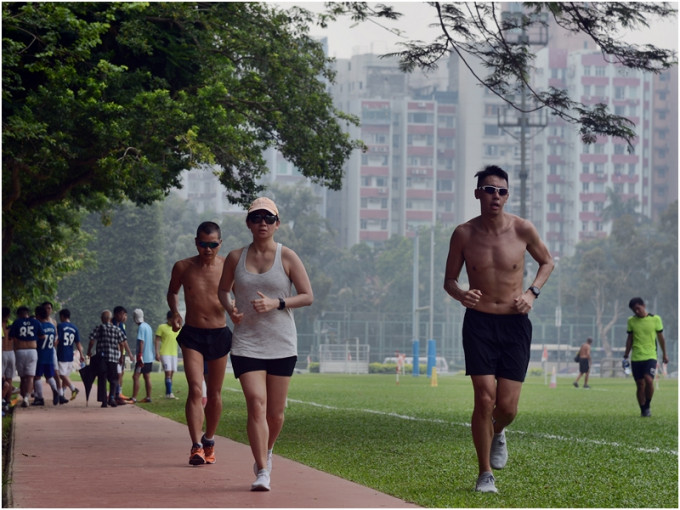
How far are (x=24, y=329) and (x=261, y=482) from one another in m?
15.8

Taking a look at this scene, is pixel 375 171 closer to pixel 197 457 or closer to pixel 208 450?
pixel 208 450

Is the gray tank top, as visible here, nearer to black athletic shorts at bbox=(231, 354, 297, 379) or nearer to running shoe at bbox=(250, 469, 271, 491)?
black athletic shorts at bbox=(231, 354, 297, 379)

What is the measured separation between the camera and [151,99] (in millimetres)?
19094

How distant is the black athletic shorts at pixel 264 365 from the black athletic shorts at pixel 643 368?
1239 centimetres

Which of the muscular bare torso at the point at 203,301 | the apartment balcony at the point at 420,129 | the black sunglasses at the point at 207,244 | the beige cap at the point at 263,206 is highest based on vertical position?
the apartment balcony at the point at 420,129

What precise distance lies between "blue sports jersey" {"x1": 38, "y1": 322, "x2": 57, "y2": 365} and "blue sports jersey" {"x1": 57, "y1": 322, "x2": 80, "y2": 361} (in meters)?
0.77

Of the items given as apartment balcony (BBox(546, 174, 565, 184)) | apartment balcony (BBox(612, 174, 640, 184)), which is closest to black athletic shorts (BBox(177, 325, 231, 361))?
apartment balcony (BBox(612, 174, 640, 184))

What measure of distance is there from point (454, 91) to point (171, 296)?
14800 cm

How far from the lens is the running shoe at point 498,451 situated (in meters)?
10.3

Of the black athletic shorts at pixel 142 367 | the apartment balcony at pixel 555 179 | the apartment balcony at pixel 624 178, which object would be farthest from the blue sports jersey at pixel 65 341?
the apartment balcony at pixel 555 179

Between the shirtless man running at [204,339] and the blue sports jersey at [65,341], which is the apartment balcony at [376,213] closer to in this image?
the blue sports jersey at [65,341]

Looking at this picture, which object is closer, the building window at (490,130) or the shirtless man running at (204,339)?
the shirtless man running at (204,339)

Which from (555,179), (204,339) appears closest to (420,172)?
(555,179)

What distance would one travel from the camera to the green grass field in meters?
10.1
